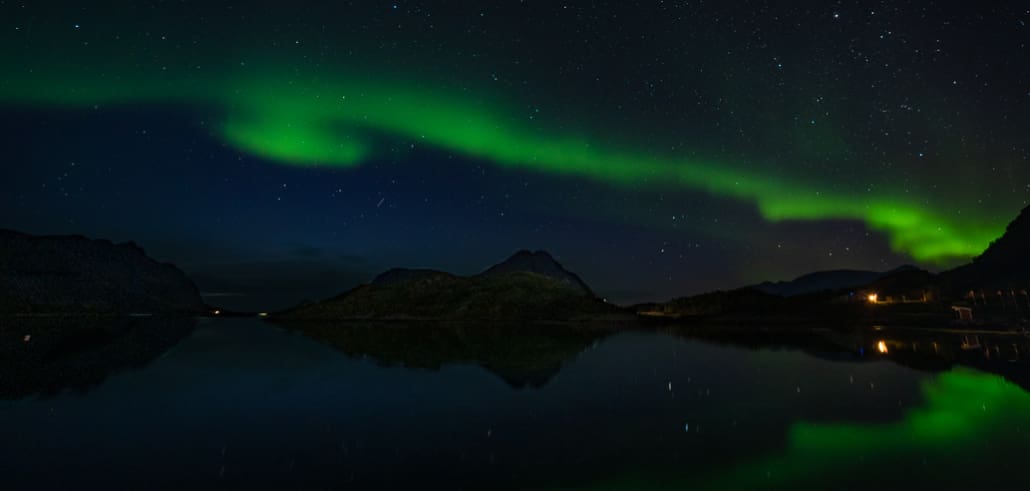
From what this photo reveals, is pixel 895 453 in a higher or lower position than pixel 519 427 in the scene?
lower

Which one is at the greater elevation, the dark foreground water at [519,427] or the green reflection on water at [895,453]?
the dark foreground water at [519,427]

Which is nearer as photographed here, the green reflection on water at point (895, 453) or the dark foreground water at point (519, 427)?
the green reflection on water at point (895, 453)

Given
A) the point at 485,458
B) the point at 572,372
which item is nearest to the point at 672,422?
the point at 485,458

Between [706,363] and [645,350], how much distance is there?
42.8 feet

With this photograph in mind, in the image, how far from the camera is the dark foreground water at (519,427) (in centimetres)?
1275

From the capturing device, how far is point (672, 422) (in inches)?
750

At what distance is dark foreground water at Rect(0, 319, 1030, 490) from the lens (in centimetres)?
1275

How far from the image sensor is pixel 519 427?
18.2 metres

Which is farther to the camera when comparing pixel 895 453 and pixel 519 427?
pixel 519 427

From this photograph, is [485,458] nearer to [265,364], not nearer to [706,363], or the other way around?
[706,363]

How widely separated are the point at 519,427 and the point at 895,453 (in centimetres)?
1082

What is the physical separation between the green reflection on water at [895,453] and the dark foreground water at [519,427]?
75 mm

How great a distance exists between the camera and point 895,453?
14828 millimetres

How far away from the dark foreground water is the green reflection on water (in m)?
0.08
